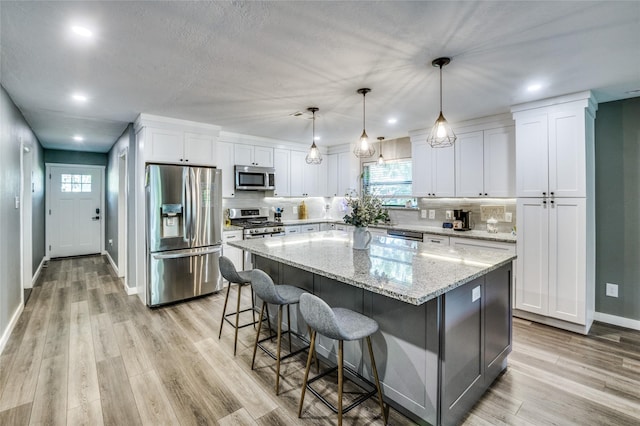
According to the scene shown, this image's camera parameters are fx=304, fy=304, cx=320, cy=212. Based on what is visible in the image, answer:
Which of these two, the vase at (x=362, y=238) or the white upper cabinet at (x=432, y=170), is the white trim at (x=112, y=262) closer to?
the vase at (x=362, y=238)

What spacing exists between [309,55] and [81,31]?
148cm

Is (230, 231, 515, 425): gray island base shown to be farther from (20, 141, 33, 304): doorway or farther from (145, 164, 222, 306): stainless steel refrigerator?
(20, 141, 33, 304): doorway

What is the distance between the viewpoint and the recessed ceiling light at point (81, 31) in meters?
1.91

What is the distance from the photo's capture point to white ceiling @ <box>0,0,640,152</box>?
1.75 m

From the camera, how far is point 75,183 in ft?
22.7

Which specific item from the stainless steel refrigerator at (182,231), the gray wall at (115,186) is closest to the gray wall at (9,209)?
the gray wall at (115,186)

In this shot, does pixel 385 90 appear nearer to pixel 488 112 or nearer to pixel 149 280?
pixel 488 112

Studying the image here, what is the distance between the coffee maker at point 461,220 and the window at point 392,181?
0.84 metres

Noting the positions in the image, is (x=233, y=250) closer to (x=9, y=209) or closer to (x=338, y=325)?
(x=9, y=209)

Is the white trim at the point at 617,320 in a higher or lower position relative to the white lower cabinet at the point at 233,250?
lower

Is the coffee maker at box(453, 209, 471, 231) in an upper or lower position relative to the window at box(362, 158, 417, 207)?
lower

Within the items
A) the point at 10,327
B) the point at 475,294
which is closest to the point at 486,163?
the point at 475,294

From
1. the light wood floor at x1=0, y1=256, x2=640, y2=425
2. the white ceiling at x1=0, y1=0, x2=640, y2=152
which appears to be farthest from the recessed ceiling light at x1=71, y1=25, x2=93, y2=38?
the light wood floor at x1=0, y1=256, x2=640, y2=425

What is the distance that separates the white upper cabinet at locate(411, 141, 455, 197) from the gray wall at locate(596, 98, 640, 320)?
1578 millimetres
